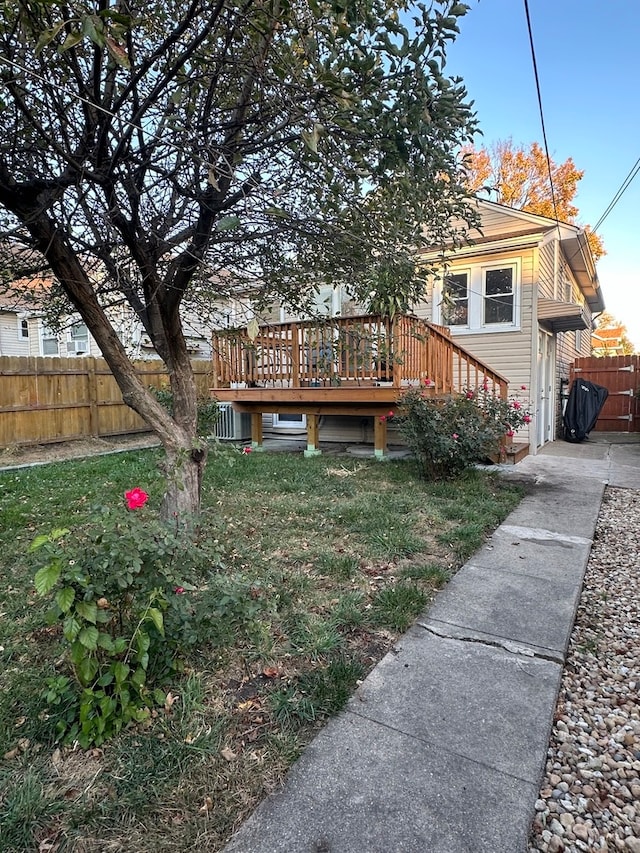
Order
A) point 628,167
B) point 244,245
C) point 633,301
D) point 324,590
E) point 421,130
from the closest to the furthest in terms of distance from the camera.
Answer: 1. point 421,130
2. point 324,590
3. point 244,245
4. point 628,167
5. point 633,301

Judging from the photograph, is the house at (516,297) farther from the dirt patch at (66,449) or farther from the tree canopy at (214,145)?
the dirt patch at (66,449)

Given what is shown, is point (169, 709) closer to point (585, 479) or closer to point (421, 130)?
point (421, 130)

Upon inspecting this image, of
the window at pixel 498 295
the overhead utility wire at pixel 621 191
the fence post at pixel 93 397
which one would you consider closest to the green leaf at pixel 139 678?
the window at pixel 498 295

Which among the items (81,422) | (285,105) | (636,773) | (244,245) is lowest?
(636,773)

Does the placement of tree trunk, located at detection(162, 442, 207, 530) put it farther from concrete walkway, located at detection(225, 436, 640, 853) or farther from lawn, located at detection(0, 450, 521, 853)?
concrete walkway, located at detection(225, 436, 640, 853)

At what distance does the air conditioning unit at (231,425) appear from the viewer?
1029cm

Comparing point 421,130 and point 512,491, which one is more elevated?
point 421,130

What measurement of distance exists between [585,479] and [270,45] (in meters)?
6.38

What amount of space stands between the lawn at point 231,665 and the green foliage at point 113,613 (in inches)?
3.3

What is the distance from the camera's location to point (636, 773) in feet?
5.36

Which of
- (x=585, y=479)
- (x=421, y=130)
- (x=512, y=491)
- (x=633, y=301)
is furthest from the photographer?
(x=633, y=301)

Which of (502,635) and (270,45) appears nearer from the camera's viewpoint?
(270,45)

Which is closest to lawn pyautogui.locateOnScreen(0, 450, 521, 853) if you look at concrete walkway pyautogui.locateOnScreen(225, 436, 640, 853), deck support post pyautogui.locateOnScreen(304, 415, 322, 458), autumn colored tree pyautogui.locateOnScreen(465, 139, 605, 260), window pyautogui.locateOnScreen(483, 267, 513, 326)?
concrete walkway pyautogui.locateOnScreen(225, 436, 640, 853)

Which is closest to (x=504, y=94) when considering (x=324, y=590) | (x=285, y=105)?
(x=285, y=105)
